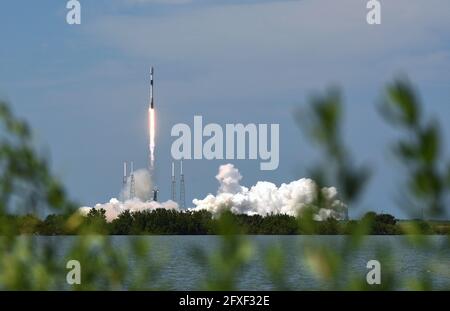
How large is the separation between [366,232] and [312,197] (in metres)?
0.34

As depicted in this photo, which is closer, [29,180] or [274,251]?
[274,251]

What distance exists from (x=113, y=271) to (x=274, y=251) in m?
1.91

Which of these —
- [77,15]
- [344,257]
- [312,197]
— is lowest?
[344,257]

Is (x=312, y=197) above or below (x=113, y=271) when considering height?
above

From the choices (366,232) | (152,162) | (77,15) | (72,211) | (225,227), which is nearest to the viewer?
(225,227)
